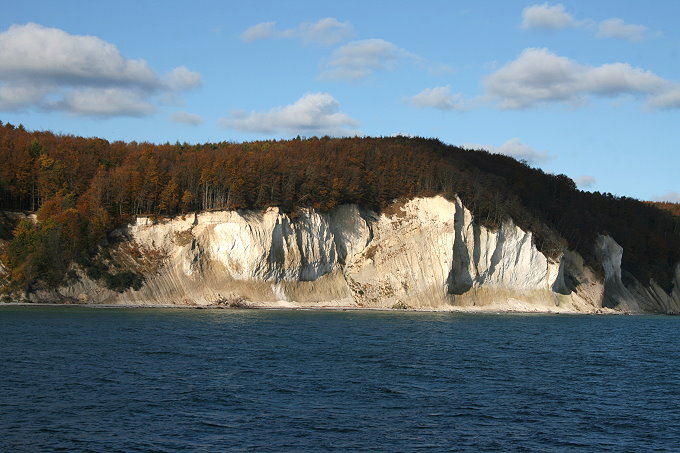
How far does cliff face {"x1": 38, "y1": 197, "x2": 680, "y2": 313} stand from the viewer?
83.1 m

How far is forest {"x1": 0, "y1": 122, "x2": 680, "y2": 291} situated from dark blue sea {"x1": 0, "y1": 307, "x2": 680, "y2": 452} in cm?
2269

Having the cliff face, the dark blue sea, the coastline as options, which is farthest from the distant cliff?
the dark blue sea

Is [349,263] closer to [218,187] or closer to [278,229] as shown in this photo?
[278,229]

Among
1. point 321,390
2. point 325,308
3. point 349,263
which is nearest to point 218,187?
point 349,263

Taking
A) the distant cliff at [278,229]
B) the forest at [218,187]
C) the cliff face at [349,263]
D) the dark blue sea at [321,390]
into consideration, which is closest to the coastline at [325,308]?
the cliff face at [349,263]

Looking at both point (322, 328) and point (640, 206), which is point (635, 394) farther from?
point (640, 206)

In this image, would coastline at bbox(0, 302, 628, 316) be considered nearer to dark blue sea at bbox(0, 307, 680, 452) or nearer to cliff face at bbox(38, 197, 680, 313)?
cliff face at bbox(38, 197, 680, 313)

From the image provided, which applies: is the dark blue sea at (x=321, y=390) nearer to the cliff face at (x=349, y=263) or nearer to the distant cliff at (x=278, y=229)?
the distant cliff at (x=278, y=229)

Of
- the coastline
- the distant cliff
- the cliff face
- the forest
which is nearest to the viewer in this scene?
the coastline

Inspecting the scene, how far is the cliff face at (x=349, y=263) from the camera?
8312 cm

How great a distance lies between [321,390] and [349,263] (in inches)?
2388

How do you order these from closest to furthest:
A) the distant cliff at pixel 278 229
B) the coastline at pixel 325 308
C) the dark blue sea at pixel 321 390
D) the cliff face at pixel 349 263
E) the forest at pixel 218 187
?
the dark blue sea at pixel 321 390 < the coastline at pixel 325 308 < the forest at pixel 218 187 < the distant cliff at pixel 278 229 < the cliff face at pixel 349 263

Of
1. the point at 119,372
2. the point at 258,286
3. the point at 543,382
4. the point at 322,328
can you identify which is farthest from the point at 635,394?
the point at 258,286

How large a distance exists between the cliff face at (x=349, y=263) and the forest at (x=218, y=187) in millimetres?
1747
